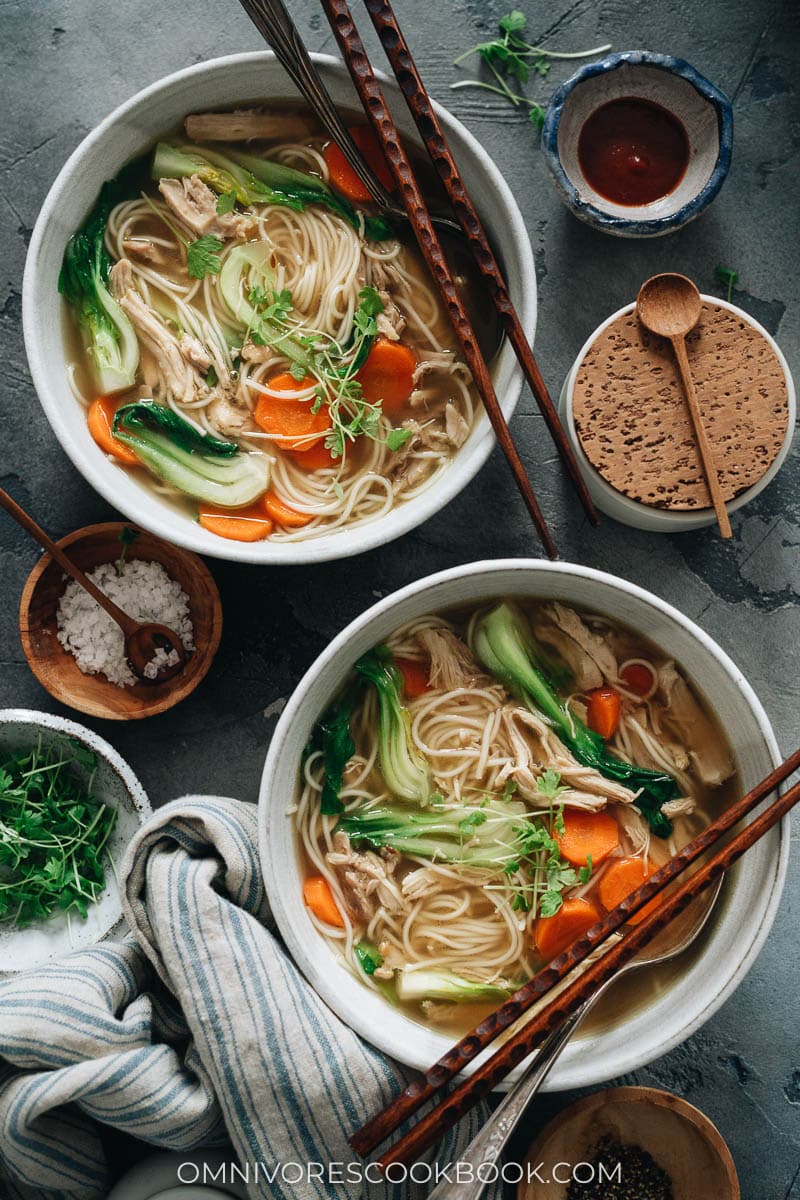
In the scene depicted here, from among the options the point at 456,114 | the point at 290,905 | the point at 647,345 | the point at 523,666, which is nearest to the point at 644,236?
the point at 647,345

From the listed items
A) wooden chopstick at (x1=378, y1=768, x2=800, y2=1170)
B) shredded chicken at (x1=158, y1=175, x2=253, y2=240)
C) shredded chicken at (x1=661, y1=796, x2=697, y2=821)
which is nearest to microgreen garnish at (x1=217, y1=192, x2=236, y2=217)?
shredded chicken at (x1=158, y1=175, x2=253, y2=240)

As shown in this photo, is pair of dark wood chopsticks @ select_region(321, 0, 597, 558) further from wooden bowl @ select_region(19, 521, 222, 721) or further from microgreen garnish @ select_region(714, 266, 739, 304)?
wooden bowl @ select_region(19, 521, 222, 721)

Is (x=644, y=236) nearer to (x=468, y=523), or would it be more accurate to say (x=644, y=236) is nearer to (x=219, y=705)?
(x=468, y=523)

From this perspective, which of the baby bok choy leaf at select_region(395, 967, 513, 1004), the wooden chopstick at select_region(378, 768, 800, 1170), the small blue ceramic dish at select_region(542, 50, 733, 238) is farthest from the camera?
the small blue ceramic dish at select_region(542, 50, 733, 238)

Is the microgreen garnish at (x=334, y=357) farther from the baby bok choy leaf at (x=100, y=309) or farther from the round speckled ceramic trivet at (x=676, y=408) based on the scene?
the round speckled ceramic trivet at (x=676, y=408)


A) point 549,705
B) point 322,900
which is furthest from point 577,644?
point 322,900

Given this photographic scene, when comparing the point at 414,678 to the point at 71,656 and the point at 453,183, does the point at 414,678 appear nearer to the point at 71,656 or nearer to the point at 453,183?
the point at 71,656
